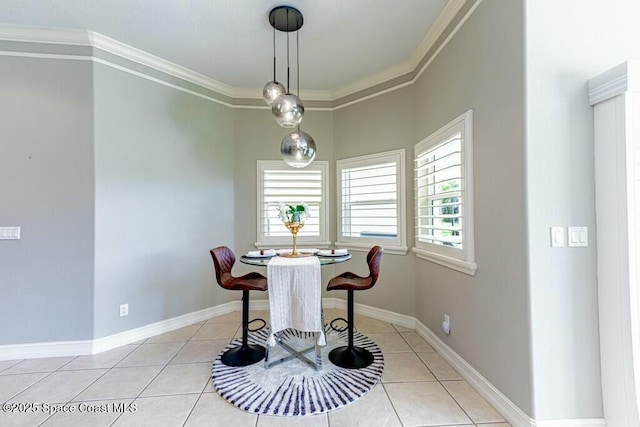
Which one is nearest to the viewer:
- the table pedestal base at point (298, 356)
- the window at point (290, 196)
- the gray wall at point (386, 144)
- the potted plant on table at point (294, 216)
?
the table pedestal base at point (298, 356)

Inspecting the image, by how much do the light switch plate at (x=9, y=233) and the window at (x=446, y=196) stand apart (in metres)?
3.80

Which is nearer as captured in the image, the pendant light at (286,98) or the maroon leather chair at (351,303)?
the pendant light at (286,98)

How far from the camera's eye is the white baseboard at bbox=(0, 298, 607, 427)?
1708mm

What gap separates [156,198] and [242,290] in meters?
1.60

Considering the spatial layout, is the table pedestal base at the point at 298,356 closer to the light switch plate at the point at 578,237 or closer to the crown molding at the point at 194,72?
the light switch plate at the point at 578,237

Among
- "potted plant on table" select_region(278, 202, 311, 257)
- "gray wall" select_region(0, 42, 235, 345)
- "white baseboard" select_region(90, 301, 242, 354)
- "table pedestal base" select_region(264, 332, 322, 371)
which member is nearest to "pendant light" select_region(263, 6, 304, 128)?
"potted plant on table" select_region(278, 202, 311, 257)

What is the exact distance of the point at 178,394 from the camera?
208cm

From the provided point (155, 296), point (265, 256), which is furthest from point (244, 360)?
point (155, 296)

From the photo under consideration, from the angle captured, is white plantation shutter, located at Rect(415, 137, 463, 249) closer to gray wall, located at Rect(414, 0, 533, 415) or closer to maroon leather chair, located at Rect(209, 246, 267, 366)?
gray wall, located at Rect(414, 0, 533, 415)

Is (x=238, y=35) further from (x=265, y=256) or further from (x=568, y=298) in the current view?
(x=568, y=298)

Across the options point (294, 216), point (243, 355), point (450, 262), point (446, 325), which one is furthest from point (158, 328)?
point (450, 262)

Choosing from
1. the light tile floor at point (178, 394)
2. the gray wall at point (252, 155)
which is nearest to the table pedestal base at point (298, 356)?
the light tile floor at point (178, 394)

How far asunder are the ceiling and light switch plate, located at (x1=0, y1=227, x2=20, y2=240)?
72.3 inches

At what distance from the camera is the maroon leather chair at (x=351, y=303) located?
243 cm
